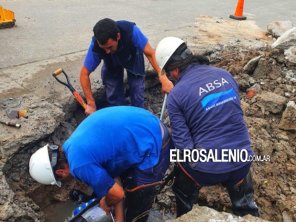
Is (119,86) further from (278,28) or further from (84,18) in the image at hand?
(278,28)

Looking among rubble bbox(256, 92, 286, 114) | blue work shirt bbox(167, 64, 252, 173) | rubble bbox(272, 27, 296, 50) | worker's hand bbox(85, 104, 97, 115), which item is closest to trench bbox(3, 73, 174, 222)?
worker's hand bbox(85, 104, 97, 115)

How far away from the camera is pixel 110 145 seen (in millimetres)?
2914

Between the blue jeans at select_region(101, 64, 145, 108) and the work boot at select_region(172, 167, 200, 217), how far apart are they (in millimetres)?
1662

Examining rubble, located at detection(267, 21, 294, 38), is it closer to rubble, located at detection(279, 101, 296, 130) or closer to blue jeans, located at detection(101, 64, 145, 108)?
rubble, located at detection(279, 101, 296, 130)

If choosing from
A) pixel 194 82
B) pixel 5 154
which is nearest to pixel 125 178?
pixel 194 82

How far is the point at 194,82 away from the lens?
303cm

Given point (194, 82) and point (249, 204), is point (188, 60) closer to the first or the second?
point (194, 82)

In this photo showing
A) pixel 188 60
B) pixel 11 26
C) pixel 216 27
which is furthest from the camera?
pixel 216 27

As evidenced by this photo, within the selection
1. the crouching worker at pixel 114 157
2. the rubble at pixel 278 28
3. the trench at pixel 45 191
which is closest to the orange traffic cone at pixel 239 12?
the rubble at pixel 278 28

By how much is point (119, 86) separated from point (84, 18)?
3989mm

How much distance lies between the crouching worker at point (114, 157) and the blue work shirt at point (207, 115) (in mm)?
237

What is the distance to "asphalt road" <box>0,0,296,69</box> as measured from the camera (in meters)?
6.50

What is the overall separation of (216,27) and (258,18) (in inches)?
67.5

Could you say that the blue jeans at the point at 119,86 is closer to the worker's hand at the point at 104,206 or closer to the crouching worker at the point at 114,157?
the crouching worker at the point at 114,157
